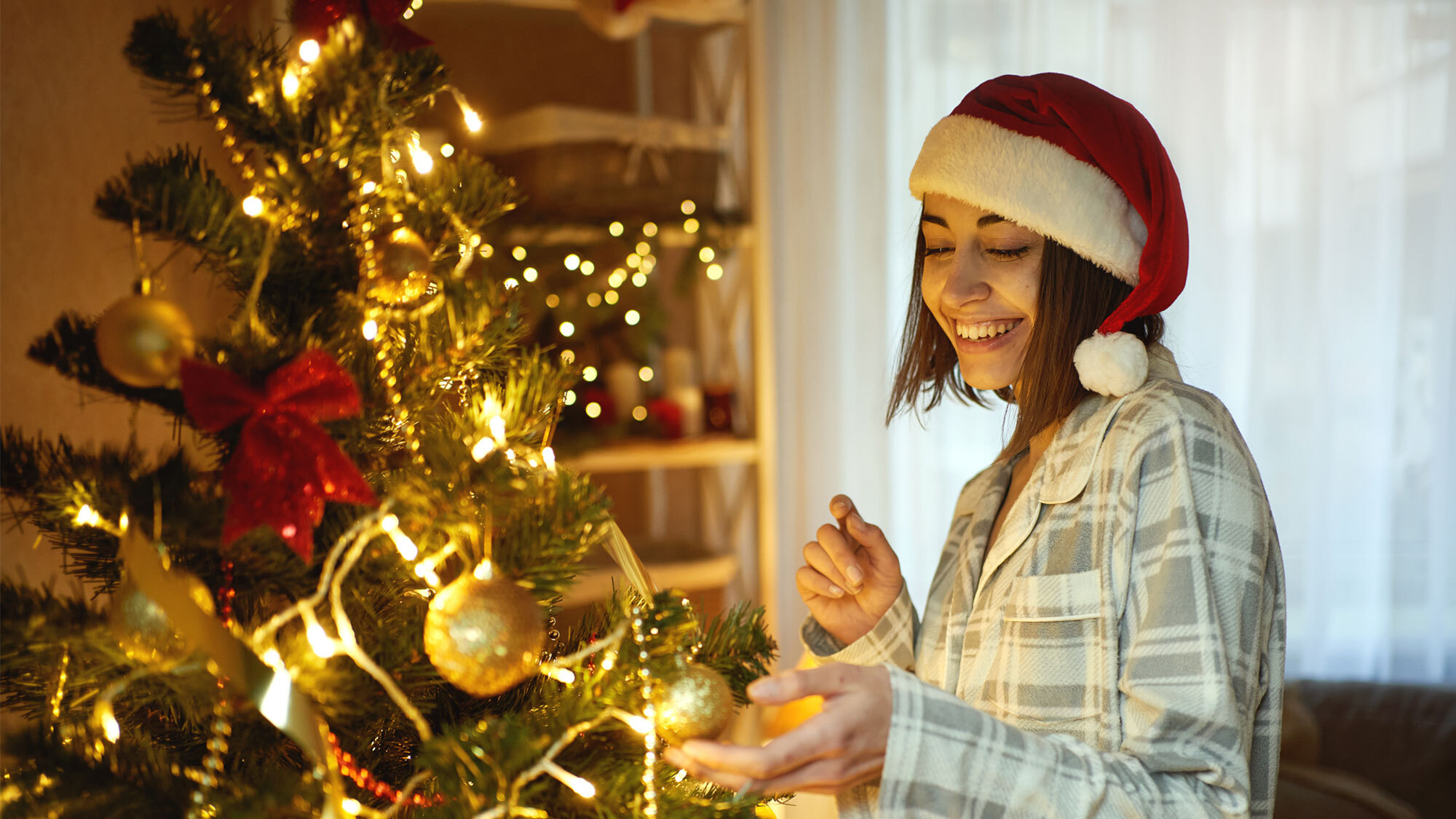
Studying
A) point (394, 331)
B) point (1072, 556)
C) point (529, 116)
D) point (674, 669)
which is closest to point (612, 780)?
point (674, 669)

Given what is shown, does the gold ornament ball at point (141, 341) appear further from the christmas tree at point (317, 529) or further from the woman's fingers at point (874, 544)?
the woman's fingers at point (874, 544)

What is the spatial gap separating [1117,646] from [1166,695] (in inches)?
3.1

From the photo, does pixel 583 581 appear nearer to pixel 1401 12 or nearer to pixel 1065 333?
pixel 1065 333

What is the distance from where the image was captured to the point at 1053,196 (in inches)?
36.5

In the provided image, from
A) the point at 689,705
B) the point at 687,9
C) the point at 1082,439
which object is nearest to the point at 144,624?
the point at 689,705

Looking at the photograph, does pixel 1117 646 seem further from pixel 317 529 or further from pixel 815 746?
pixel 317 529

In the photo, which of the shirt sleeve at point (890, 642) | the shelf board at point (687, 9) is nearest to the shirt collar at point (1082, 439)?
the shirt sleeve at point (890, 642)

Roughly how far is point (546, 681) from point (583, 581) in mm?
1458

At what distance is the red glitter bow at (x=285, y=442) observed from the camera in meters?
0.50

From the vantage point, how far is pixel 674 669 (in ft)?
1.79

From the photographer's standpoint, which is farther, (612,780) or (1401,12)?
(1401,12)

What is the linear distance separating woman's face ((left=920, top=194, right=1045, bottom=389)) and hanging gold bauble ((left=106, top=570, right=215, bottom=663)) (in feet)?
2.40

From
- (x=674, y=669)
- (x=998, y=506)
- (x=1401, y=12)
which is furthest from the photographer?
(x=1401, y=12)

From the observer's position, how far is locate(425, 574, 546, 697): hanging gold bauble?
1.60ft
